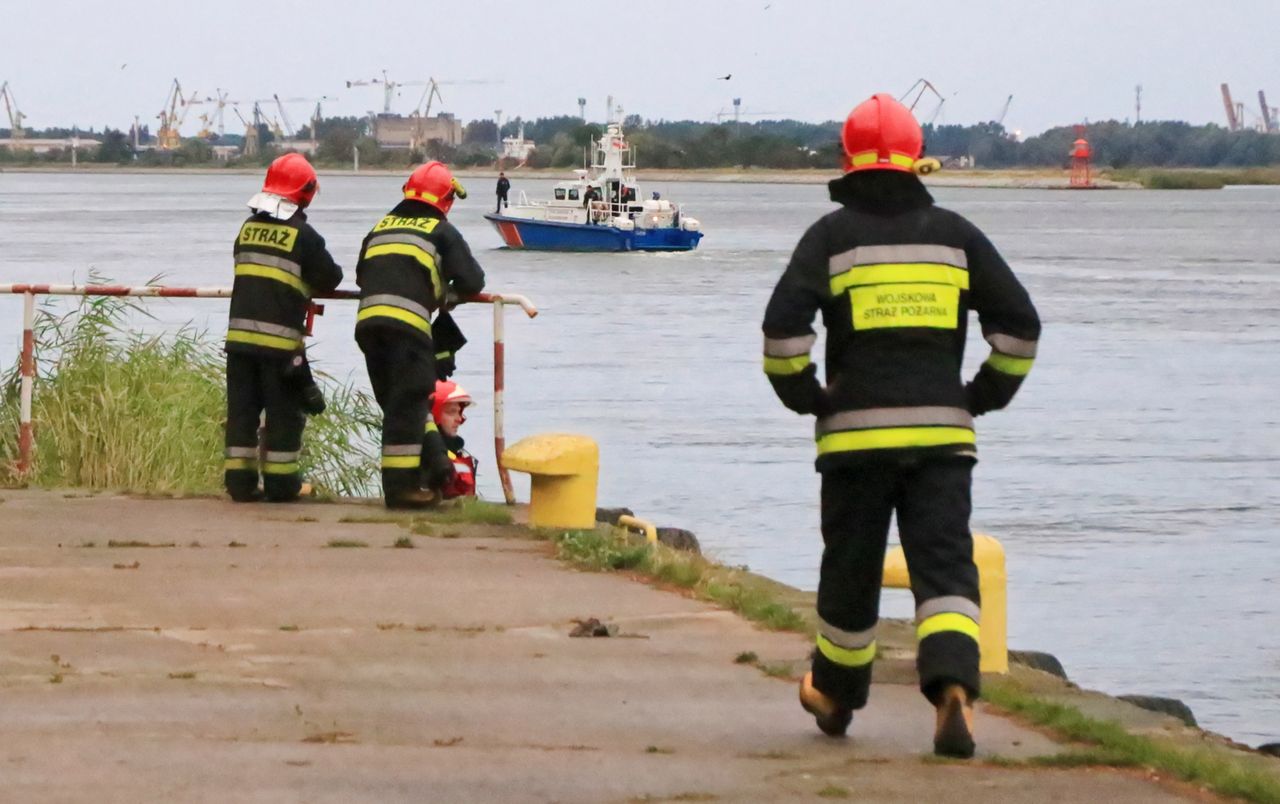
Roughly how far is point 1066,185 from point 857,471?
194 m

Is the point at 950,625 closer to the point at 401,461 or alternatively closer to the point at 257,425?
the point at 401,461

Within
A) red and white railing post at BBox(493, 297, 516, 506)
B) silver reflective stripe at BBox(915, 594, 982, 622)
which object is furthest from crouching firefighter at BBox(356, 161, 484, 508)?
silver reflective stripe at BBox(915, 594, 982, 622)

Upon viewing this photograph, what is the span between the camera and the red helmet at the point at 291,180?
10.4 meters

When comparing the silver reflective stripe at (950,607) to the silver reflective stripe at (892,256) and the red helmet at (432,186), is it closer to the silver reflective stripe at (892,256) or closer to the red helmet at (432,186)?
the silver reflective stripe at (892,256)

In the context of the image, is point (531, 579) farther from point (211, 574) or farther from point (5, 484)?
point (5, 484)

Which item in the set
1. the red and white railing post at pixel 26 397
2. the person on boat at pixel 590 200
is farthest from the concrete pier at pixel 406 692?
the person on boat at pixel 590 200

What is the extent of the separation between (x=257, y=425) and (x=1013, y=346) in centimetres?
561

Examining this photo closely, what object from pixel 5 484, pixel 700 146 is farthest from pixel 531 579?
pixel 700 146

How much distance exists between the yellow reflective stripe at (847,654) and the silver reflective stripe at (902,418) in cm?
63

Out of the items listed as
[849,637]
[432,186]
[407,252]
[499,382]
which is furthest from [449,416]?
[849,637]

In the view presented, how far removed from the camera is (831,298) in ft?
18.9

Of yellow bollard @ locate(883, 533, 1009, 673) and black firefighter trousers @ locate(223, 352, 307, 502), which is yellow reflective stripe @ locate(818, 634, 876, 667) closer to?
yellow bollard @ locate(883, 533, 1009, 673)

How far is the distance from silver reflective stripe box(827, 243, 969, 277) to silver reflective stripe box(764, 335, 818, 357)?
0.68 feet

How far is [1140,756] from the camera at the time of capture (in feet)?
18.6
